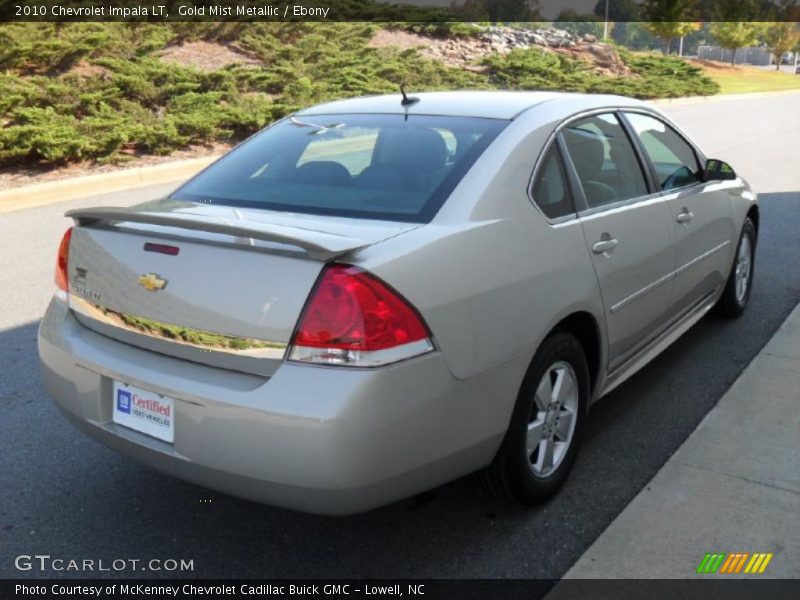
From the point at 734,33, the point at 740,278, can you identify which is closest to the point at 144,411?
the point at 740,278

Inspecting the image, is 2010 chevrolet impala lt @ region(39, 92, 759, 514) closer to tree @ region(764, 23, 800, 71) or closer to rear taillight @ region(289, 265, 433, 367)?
rear taillight @ region(289, 265, 433, 367)

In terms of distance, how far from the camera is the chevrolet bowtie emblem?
2.73 meters

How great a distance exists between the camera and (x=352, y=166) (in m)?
3.57

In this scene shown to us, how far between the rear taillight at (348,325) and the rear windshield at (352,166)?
1.63ft

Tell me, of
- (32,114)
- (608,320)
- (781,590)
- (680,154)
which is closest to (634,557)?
(781,590)

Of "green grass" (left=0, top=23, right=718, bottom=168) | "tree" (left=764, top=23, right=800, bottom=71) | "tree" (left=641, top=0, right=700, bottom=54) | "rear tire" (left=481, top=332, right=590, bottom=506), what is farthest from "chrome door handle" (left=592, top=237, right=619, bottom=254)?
"tree" (left=764, top=23, right=800, bottom=71)

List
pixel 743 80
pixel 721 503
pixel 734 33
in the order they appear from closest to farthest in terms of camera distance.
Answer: pixel 721 503, pixel 743 80, pixel 734 33

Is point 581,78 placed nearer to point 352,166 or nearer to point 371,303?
point 352,166

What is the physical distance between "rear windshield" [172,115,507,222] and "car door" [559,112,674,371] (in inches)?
21.1

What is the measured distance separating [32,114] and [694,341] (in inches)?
404

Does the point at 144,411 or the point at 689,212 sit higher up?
the point at 689,212

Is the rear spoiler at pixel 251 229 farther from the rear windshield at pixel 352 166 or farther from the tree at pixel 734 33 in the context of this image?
the tree at pixel 734 33

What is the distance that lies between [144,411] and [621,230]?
2.18 meters

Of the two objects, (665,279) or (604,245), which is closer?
(604,245)
